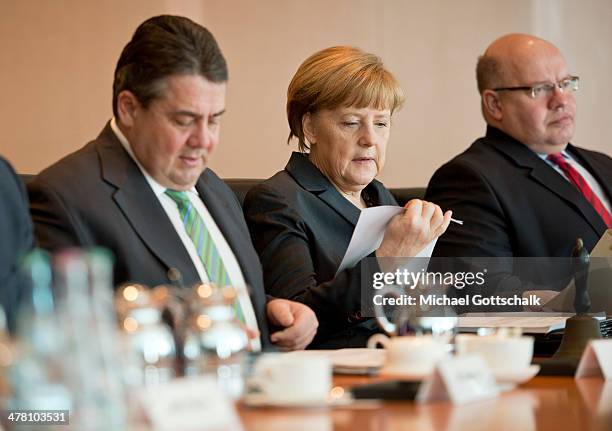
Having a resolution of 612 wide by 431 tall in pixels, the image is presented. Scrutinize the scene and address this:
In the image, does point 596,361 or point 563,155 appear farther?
point 563,155

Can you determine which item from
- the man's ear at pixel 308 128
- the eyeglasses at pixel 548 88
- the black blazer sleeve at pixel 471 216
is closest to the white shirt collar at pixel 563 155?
the eyeglasses at pixel 548 88

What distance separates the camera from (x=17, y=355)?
120 centimetres

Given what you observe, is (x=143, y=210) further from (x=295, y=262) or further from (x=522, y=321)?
(x=522, y=321)

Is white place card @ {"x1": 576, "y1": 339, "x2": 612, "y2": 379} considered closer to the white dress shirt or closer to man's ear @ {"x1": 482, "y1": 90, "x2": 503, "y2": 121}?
the white dress shirt

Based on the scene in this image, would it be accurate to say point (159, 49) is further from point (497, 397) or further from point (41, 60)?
point (41, 60)

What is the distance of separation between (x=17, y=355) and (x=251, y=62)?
12.1 ft

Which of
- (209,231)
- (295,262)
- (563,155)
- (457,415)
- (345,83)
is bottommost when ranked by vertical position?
(457,415)

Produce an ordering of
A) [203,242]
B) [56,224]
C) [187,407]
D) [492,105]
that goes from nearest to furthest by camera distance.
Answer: [187,407], [56,224], [203,242], [492,105]

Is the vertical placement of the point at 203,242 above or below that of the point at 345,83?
below

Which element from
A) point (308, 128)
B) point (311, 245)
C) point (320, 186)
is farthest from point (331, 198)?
point (308, 128)

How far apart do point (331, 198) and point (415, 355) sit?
1.57 meters

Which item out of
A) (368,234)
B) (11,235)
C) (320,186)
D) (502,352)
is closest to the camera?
(502,352)

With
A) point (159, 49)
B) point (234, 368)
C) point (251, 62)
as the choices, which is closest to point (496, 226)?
point (251, 62)

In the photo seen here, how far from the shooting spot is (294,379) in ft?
5.39
